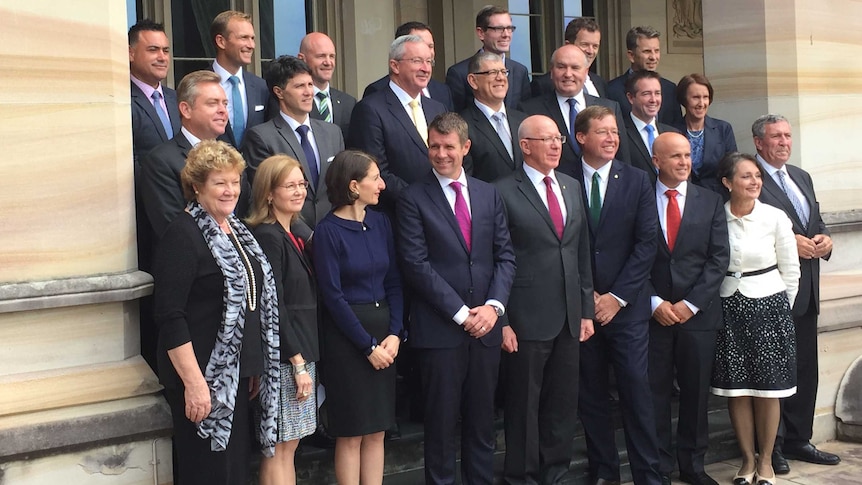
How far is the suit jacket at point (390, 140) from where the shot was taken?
224 inches

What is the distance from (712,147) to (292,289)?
3240 mm

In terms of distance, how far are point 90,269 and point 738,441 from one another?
3821 mm

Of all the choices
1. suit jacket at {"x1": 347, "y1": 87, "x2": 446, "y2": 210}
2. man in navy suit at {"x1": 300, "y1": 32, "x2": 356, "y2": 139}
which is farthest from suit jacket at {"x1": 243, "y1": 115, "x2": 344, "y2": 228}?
man in navy suit at {"x1": 300, "y1": 32, "x2": 356, "y2": 139}

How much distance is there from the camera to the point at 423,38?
20.4ft

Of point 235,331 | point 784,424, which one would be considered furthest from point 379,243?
point 784,424

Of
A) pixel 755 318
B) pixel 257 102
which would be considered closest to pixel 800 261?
pixel 755 318

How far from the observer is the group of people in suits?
504cm

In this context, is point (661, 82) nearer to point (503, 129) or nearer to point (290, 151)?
point (503, 129)

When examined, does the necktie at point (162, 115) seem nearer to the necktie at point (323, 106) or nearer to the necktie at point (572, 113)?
the necktie at point (323, 106)

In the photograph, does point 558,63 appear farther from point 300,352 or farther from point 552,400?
point 300,352

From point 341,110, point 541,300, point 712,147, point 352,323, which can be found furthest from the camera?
point 712,147

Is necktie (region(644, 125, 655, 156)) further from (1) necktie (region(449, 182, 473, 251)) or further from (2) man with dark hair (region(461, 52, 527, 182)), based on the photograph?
(1) necktie (region(449, 182, 473, 251))

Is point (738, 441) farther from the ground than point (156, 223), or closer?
closer

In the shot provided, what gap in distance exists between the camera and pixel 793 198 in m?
6.76
